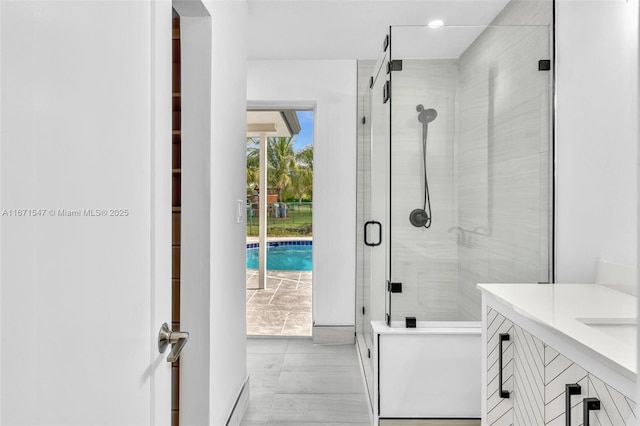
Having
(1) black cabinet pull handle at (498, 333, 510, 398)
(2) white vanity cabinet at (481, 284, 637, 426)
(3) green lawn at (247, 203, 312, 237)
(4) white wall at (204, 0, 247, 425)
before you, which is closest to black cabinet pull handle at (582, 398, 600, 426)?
(2) white vanity cabinet at (481, 284, 637, 426)

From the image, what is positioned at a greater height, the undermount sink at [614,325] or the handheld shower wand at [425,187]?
the handheld shower wand at [425,187]

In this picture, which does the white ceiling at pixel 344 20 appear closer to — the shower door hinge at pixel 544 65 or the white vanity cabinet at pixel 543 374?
the shower door hinge at pixel 544 65

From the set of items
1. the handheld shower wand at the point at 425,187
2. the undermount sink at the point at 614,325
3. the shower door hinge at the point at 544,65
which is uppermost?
the shower door hinge at the point at 544,65

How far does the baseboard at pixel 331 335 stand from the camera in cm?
350

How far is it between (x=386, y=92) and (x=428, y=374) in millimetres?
1536

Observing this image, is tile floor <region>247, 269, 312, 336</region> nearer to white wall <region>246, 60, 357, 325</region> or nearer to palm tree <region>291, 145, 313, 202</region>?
white wall <region>246, 60, 357, 325</region>

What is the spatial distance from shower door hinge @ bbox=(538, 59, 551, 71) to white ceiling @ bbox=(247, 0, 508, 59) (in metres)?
0.37

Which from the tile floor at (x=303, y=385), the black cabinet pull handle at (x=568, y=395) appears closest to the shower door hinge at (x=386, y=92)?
the black cabinet pull handle at (x=568, y=395)

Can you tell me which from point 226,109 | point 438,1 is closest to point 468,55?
point 438,1

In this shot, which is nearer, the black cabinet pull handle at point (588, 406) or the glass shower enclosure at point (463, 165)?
the black cabinet pull handle at point (588, 406)

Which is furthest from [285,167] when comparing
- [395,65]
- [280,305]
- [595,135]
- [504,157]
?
[595,135]

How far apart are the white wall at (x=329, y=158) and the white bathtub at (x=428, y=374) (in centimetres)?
145
